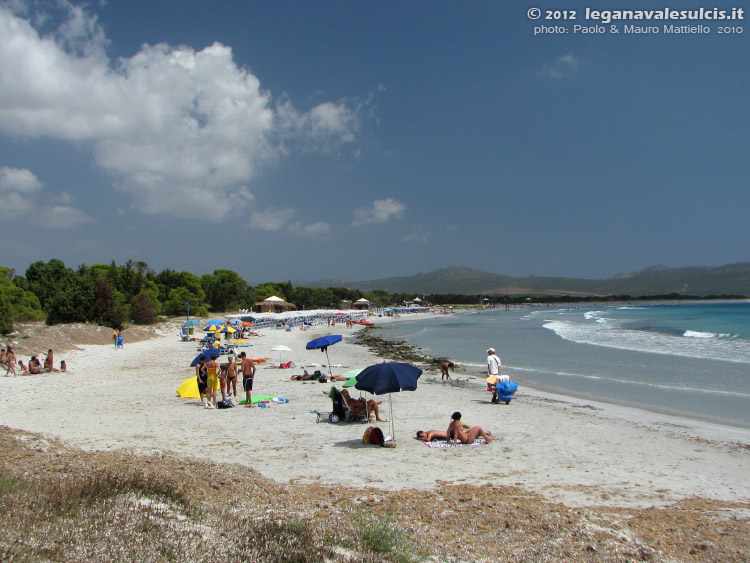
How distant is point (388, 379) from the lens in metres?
8.88

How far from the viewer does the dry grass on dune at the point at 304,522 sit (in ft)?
13.5

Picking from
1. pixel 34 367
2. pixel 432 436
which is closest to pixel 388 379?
pixel 432 436

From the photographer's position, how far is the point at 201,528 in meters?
4.59

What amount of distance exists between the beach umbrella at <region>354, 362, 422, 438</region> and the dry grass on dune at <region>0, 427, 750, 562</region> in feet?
7.87

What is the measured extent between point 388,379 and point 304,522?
4075 millimetres

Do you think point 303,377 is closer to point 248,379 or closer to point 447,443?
point 248,379

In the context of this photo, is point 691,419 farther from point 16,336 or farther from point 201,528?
point 16,336

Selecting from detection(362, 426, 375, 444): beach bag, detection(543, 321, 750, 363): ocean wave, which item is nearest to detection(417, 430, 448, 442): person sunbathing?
detection(362, 426, 375, 444): beach bag

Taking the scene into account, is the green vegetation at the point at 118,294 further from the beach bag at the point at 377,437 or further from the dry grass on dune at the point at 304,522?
the dry grass on dune at the point at 304,522

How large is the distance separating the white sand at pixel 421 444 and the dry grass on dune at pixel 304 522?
32.3 inches

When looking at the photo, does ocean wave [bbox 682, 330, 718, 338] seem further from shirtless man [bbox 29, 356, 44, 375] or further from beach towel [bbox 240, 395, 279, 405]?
shirtless man [bbox 29, 356, 44, 375]

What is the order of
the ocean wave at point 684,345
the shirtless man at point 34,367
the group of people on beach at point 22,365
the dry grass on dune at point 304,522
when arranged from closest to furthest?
the dry grass on dune at point 304,522 → the group of people on beach at point 22,365 → the shirtless man at point 34,367 → the ocean wave at point 684,345

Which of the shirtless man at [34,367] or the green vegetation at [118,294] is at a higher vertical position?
the green vegetation at [118,294]

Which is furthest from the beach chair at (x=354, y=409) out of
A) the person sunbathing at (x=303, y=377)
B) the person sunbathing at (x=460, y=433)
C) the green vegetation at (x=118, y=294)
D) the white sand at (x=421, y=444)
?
the green vegetation at (x=118, y=294)
